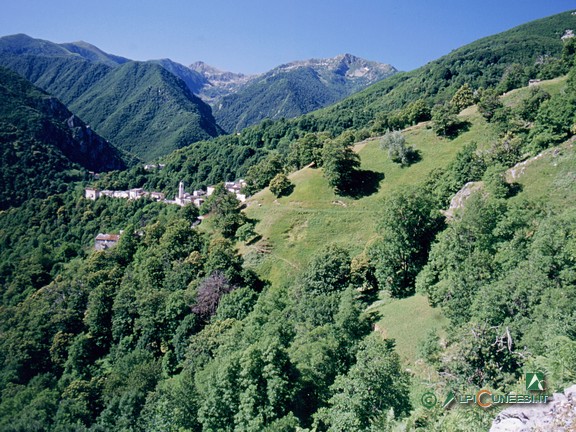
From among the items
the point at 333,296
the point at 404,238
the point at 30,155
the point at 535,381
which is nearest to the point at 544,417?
the point at 535,381

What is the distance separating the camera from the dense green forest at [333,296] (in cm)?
2027

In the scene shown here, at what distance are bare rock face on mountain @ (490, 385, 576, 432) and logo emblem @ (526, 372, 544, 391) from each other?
3468mm

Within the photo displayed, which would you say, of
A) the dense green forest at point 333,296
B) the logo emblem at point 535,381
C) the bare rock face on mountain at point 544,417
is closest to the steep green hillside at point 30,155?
the dense green forest at point 333,296

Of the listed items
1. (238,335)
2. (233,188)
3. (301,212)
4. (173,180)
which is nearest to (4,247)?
(173,180)

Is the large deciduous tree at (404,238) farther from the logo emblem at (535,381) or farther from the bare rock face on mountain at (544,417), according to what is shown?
the bare rock face on mountain at (544,417)

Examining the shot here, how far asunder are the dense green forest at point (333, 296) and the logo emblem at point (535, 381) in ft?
1.67

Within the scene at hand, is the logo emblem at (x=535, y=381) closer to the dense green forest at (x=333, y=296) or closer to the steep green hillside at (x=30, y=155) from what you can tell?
the dense green forest at (x=333, y=296)

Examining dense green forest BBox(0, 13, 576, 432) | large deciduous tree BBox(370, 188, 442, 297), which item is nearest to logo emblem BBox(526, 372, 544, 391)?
dense green forest BBox(0, 13, 576, 432)

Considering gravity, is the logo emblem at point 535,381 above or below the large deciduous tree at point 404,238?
below

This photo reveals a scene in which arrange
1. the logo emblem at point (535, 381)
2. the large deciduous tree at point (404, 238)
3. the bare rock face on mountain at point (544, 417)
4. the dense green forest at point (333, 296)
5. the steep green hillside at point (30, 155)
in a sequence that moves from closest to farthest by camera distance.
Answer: the bare rock face on mountain at point (544, 417)
the logo emblem at point (535, 381)
the dense green forest at point (333, 296)
the large deciduous tree at point (404, 238)
the steep green hillside at point (30, 155)

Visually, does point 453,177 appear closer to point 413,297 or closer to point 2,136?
point 413,297

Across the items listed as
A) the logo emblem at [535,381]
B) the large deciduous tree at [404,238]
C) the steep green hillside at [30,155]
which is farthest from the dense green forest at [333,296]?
the steep green hillside at [30,155]

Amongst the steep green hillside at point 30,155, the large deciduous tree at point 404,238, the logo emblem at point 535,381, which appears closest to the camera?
the logo emblem at point 535,381

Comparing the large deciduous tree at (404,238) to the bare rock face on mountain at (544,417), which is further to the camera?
the large deciduous tree at (404,238)
